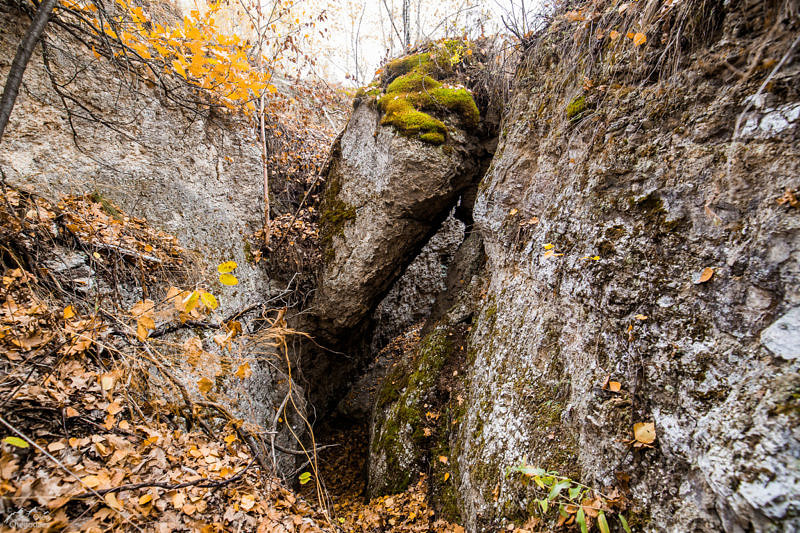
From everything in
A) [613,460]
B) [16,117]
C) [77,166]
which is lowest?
[613,460]

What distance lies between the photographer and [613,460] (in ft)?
6.45

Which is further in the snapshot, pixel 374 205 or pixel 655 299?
pixel 374 205

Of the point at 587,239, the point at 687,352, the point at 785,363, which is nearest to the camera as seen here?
the point at 785,363

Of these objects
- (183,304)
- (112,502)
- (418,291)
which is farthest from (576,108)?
(418,291)

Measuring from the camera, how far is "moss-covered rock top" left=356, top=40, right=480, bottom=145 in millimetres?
4949

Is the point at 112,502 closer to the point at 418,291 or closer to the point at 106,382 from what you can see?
the point at 106,382

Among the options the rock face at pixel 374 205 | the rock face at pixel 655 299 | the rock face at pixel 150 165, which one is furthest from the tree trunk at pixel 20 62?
the rock face at pixel 655 299

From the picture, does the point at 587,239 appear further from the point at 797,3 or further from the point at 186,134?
the point at 186,134

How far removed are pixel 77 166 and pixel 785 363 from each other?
6.30 metres

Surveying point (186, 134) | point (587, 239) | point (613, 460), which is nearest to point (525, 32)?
point (587, 239)

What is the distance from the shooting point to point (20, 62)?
1.95 meters

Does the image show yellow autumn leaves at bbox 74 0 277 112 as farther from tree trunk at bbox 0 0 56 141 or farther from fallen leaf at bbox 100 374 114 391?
fallen leaf at bbox 100 374 114 391

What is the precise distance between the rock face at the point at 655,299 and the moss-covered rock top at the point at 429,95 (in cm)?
153

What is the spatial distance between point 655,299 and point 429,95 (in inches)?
180
